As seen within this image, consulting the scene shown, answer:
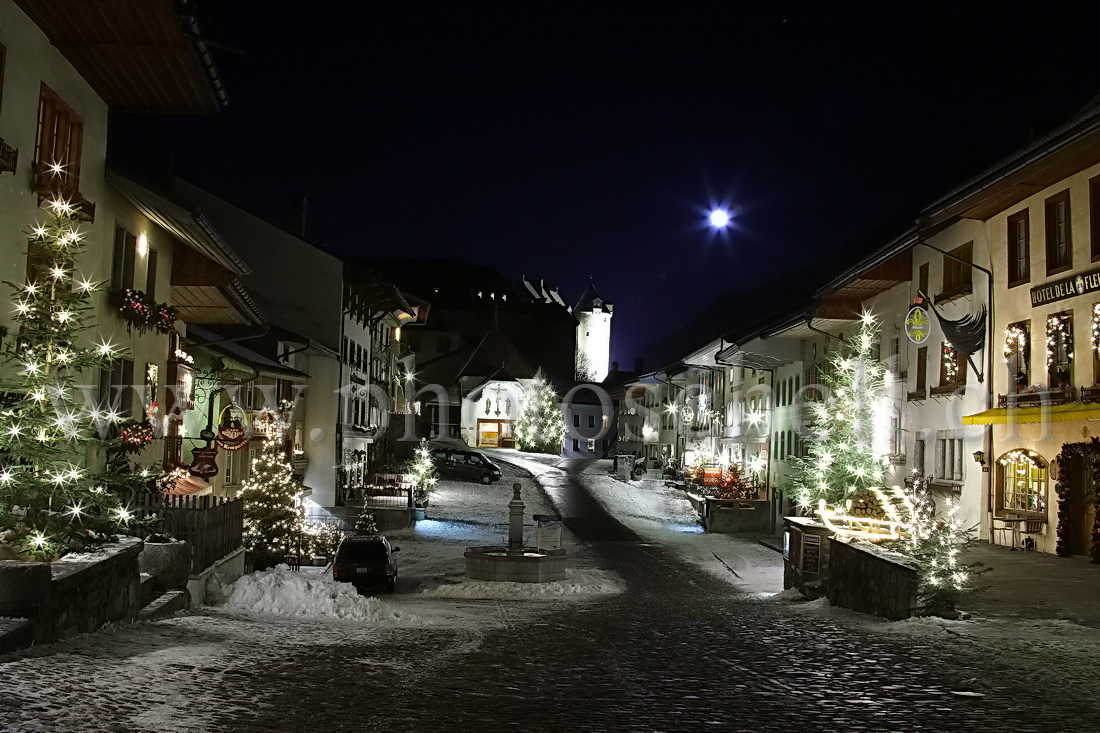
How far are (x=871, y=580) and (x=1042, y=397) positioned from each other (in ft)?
27.1

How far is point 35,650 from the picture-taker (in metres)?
8.89

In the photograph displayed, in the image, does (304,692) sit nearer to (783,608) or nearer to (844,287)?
(783,608)

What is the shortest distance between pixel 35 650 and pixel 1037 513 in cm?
1945

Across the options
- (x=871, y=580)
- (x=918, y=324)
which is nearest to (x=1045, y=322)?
(x=918, y=324)

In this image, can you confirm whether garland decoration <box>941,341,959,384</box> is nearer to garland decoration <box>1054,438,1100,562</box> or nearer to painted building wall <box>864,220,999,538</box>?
painted building wall <box>864,220,999,538</box>

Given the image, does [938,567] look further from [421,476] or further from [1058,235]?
[421,476]

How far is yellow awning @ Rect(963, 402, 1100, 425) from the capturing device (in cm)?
1945

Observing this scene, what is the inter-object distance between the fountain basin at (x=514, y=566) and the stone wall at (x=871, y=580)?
801 cm

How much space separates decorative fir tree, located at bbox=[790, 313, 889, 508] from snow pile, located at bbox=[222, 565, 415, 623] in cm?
1334

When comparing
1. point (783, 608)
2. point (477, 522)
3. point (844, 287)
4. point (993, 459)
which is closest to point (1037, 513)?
point (993, 459)

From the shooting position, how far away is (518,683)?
927 cm

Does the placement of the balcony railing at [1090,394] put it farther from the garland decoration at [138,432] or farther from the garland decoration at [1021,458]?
the garland decoration at [138,432]

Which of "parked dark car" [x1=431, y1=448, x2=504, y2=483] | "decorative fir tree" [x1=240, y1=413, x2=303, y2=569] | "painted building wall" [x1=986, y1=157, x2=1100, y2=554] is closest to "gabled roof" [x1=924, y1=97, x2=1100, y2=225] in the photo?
"painted building wall" [x1=986, y1=157, x2=1100, y2=554]

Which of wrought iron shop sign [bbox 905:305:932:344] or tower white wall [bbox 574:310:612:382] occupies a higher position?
tower white wall [bbox 574:310:612:382]
